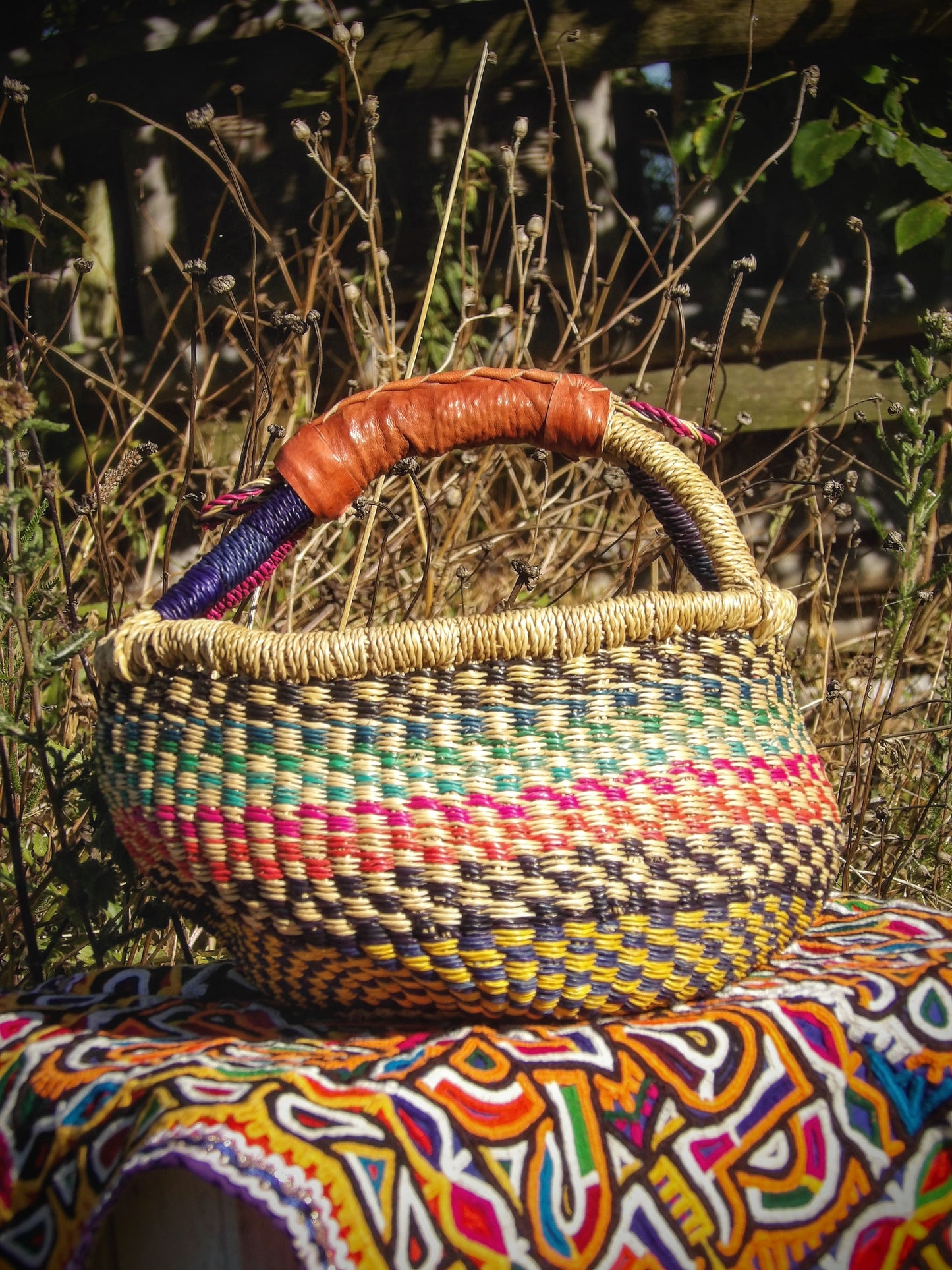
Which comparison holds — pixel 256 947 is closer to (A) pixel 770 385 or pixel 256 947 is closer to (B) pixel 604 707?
(B) pixel 604 707

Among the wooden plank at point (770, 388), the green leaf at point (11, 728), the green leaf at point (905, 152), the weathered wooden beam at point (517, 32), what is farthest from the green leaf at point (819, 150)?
the green leaf at point (11, 728)

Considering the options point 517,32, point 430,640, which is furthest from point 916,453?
point 517,32

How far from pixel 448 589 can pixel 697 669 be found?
3.63 feet

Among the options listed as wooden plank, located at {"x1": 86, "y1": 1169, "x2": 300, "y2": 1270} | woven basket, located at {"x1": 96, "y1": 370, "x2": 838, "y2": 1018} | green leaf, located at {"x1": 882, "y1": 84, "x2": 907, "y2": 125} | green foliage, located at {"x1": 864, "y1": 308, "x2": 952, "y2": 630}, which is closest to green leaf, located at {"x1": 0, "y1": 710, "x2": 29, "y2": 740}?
woven basket, located at {"x1": 96, "y1": 370, "x2": 838, "y2": 1018}

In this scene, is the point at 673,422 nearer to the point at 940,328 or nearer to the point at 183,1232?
the point at 940,328

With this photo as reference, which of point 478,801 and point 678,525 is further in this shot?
point 678,525

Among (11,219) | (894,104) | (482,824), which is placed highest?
(894,104)

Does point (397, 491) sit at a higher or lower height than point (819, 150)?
lower

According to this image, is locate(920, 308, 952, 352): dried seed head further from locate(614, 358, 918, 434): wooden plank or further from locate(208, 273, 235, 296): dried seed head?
locate(614, 358, 918, 434): wooden plank

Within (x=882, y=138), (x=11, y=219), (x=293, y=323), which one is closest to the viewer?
(x=11, y=219)

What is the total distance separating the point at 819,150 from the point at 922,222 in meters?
0.27

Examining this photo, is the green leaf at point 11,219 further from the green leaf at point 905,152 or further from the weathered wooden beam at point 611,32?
the green leaf at point 905,152

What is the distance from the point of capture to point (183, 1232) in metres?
0.75

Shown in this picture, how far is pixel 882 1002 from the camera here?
0.82 metres
